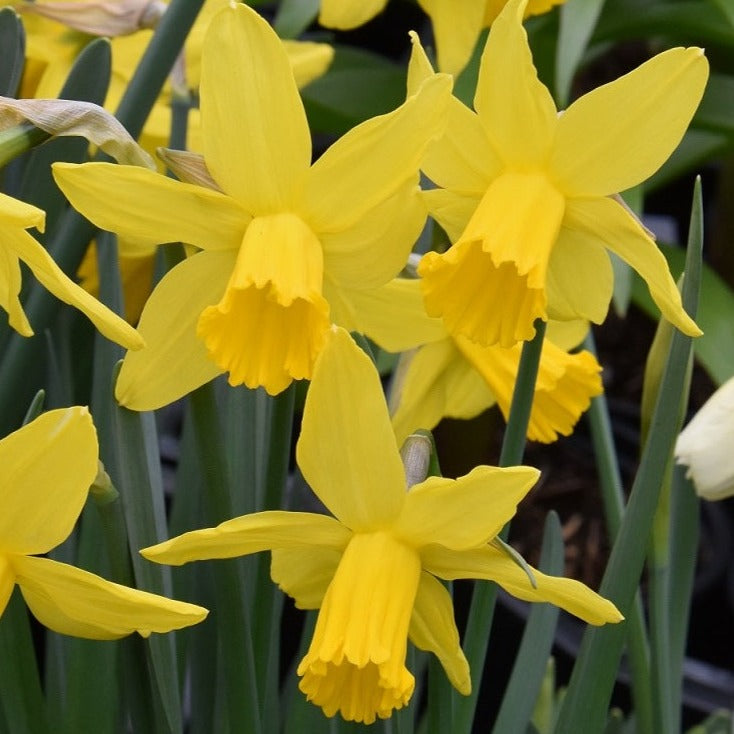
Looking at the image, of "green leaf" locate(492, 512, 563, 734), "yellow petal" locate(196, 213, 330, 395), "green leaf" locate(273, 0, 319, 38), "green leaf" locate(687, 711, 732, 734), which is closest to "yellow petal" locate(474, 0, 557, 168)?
"yellow petal" locate(196, 213, 330, 395)

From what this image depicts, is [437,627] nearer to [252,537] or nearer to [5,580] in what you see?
[252,537]

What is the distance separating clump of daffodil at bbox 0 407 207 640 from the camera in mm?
504

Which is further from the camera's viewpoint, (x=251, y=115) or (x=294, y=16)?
(x=294, y=16)

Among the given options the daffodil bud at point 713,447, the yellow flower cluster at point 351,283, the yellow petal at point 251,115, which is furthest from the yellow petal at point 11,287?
the daffodil bud at point 713,447

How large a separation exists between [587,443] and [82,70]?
4.60 feet

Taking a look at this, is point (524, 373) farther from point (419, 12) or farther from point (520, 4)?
point (419, 12)

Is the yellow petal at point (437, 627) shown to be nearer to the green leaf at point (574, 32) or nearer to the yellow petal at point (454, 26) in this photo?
the yellow petal at point (454, 26)

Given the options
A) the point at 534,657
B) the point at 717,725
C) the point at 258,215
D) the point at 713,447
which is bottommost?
the point at 717,725

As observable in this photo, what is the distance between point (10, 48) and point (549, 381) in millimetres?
435

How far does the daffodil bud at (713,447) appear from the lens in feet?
2.58

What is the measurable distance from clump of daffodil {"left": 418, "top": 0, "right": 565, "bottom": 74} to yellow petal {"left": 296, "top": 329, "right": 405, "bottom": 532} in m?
0.42

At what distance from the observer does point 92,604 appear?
55 centimetres

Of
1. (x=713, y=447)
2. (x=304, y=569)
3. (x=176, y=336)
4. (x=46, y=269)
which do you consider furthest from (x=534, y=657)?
(x=46, y=269)

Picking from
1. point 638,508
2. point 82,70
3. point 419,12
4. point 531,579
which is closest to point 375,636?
point 531,579
